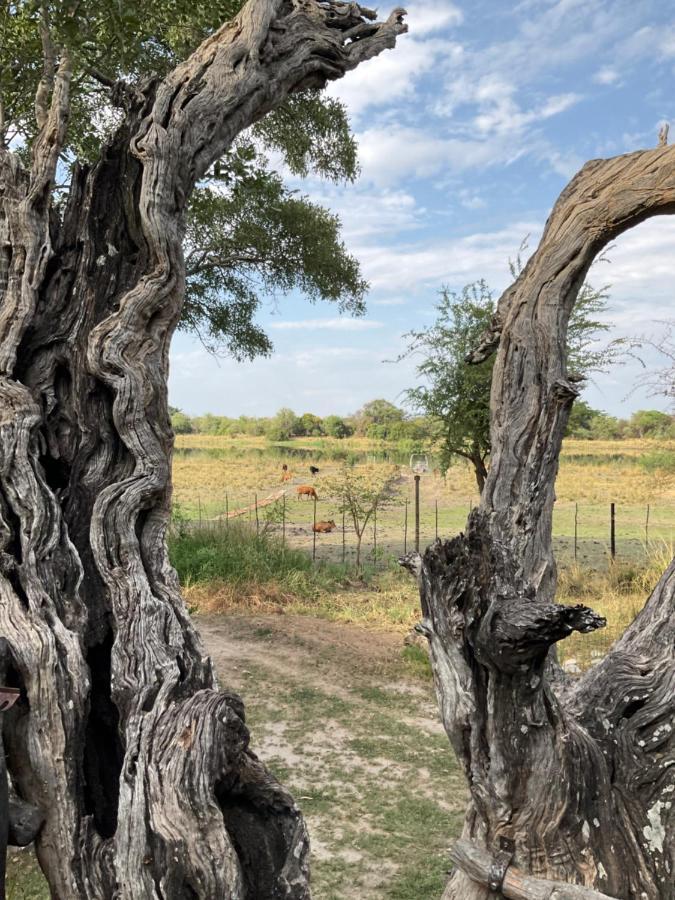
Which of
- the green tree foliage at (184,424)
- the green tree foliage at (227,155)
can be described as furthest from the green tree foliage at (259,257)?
the green tree foliage at (184,424)

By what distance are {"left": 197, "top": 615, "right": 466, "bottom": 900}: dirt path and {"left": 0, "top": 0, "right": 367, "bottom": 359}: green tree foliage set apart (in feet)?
12.0

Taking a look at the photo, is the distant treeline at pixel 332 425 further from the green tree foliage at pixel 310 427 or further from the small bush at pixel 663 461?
the small bush at pixel 663 461

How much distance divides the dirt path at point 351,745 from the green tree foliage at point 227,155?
366cm

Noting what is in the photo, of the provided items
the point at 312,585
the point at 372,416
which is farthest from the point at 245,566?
the point at 372,416

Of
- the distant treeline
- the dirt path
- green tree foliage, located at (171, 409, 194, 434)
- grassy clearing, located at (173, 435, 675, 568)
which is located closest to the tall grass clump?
the dirt path

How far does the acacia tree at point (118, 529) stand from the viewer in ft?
5.94

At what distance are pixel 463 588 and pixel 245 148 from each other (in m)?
3.00

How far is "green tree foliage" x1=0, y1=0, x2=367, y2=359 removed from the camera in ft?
13.8

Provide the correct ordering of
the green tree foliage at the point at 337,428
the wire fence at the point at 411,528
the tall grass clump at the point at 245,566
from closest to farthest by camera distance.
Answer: the tall grass clump at the point at 245,566 < the wire fence at the point at 411,528 < the green tree foliage at the point at 337,428

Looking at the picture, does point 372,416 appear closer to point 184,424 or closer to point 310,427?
point 310,427

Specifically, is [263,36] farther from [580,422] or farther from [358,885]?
[580,422]

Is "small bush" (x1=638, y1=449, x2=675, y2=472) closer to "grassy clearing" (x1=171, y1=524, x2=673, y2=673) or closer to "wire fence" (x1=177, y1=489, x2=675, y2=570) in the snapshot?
"wire fence" (x1=177, y1=489, x2=675, y2=570)

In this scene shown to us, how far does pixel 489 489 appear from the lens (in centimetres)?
265

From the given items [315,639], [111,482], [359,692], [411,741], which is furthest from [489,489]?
[315,639]
